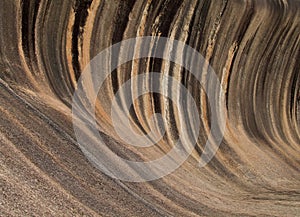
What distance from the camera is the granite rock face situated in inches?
88.6

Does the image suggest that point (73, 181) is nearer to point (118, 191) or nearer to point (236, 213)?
point (118, 191)

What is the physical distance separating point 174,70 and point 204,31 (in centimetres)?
34

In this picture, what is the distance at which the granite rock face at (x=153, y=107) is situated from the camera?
225 cm

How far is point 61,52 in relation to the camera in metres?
3.04

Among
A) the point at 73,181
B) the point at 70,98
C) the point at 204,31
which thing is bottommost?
the point at 73,181

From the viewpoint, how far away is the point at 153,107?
3330 mm

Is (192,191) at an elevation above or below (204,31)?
below

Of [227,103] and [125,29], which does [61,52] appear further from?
[227,103]

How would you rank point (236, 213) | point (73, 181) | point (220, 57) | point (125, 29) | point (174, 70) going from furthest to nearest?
point (220, 57)
point (174, 70)
point (125, 29)
point (236, 213)
point (73, 181)

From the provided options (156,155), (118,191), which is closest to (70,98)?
(156,155)

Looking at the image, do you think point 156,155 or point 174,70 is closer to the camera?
point 156,155

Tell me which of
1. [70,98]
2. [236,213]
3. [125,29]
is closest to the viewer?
[236,213]

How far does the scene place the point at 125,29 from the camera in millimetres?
3205

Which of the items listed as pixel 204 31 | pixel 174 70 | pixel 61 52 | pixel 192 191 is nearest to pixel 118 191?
pixel 192 191
